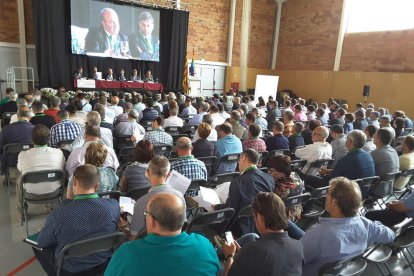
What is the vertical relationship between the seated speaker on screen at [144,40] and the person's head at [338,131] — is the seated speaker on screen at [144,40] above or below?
above

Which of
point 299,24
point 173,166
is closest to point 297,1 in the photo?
point 299,24

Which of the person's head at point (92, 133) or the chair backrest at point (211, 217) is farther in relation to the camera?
the person's head at point (92, 133)

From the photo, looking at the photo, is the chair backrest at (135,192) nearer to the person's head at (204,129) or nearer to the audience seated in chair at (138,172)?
the audience seated in chair at (138,172)

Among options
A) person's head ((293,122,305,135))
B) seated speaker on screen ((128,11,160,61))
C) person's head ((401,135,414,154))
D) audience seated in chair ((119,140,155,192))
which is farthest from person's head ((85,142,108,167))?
seated speaker on screen ((128,11,160,61))

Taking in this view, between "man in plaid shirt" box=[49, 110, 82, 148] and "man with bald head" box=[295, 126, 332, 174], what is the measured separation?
3518 mm

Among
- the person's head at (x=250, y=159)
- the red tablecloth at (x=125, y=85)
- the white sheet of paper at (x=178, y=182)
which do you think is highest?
the red tablecloth at (x=125, y=85)

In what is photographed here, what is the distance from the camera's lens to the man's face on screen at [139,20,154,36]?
45.2 feet

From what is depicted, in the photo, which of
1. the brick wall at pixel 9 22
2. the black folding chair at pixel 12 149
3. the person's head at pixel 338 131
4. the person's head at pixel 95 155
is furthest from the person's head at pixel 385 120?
the brick wall at pixel 9 22

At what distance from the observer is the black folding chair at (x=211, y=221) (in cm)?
250

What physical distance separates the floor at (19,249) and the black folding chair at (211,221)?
5.20ft

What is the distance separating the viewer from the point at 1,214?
157 inches

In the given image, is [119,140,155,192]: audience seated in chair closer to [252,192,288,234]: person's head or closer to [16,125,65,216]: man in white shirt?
[16,125,65,216]: man in white shirt

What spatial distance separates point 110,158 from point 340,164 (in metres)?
3.02

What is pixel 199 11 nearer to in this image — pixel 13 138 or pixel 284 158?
pixel 13 138
